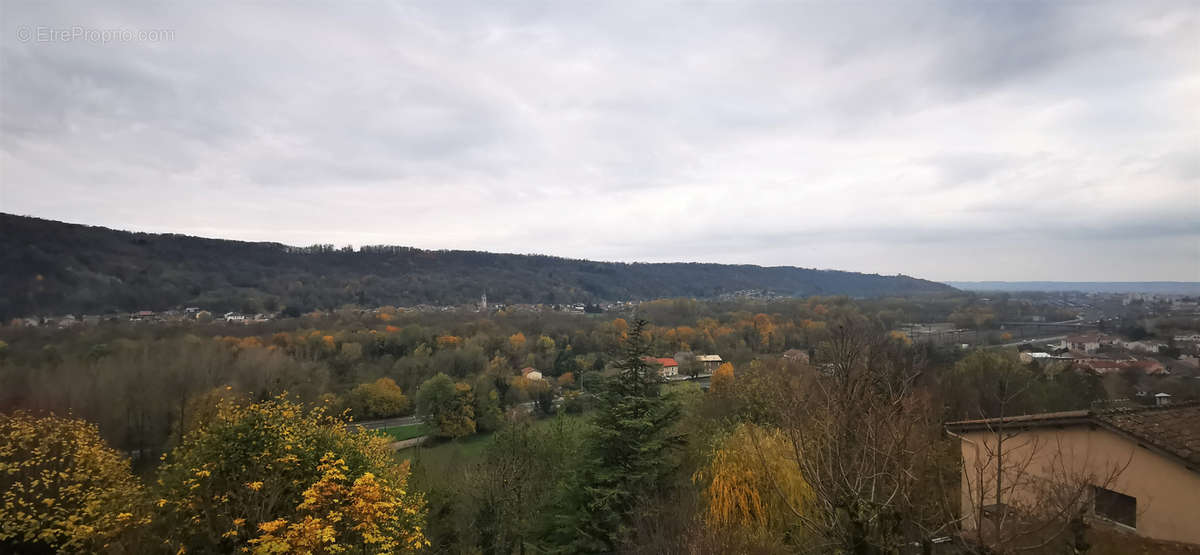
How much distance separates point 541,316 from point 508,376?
105 ft

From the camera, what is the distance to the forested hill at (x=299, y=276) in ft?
172

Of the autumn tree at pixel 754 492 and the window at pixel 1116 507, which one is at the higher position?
the window at pixel 1116 507

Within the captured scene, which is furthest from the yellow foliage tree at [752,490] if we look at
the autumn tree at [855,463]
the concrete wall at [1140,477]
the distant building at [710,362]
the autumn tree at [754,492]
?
the distant building at [710,362]

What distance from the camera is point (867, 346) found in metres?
6.97

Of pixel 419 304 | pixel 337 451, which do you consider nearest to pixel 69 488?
pixel 337 451

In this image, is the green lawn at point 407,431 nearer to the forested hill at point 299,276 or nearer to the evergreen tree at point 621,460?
the evergreen tree at point 621,460

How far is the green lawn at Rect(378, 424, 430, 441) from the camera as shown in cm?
3769

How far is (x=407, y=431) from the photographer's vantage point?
1574 inches

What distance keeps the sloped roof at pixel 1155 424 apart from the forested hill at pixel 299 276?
64.2 meters

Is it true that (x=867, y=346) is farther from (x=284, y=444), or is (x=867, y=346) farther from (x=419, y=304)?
(x=419, y=304)

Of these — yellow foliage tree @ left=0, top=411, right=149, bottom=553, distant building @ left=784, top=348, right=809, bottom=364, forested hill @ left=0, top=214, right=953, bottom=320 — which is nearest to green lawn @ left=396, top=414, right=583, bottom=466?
distant building @ left=784, top=348, right=809, bottom=364

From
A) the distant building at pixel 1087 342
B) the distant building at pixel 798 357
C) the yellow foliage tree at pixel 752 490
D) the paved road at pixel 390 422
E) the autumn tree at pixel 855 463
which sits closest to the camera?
the autumn tree at pixel 855 463

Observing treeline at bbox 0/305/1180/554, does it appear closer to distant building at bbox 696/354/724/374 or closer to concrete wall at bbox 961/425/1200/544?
concrete wall at bbox 961/425/1200/544

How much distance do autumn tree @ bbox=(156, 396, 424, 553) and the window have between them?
36.7 feet
